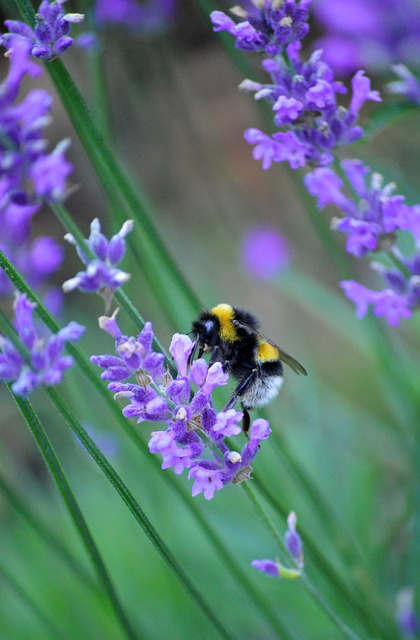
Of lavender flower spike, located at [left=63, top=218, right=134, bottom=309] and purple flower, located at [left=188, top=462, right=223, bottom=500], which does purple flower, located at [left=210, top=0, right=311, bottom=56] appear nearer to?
lavender flower spike, located at [left=63, top=218, right=134, bottom=309]

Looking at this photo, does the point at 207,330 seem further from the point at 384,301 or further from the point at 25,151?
the point at 25,151

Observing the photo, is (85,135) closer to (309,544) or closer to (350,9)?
(309,544)

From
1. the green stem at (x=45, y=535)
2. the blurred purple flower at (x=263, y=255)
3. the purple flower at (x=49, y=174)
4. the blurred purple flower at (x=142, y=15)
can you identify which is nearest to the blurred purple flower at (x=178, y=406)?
the purple flower at (x=49, y=174)

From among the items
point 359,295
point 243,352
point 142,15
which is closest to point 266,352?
point 243,352

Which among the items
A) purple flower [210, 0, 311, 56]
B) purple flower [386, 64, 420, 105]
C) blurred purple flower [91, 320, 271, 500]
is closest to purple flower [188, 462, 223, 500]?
blurred purple flower [91, 320, 271, 500]

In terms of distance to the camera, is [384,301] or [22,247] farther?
[22,247]

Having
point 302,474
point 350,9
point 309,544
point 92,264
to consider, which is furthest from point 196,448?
point 350,9
